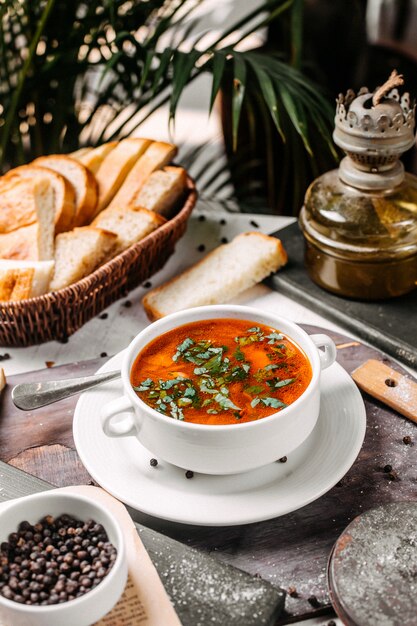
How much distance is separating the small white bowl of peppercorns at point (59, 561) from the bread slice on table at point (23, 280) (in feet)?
2.67

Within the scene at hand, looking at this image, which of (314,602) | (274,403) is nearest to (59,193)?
(274,403)

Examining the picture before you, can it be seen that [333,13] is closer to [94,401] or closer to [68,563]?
[94,401]

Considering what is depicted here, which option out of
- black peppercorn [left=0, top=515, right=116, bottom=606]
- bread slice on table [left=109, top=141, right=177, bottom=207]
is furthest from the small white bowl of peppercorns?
bread slice on table [left=109, top=141, right=177, bottom=207]

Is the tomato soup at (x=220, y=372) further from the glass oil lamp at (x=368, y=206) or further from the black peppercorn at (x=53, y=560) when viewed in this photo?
the glass oil lamp at (x=368, y=206)

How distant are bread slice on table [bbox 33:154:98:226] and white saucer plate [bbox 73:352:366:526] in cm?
88

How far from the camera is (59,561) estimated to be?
1282 millimetres

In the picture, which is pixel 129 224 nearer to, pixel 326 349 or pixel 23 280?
pixel 23 280

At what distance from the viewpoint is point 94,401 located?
1.71 meters

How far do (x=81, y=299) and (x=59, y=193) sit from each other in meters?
0.43

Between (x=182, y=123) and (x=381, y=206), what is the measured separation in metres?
3.84

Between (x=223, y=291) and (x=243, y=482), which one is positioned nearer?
(x=243, y=482)

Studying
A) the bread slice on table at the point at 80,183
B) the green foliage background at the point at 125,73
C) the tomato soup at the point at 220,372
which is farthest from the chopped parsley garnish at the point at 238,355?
the bread slice on table at the point at 80,183

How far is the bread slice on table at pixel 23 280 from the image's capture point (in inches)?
80.0

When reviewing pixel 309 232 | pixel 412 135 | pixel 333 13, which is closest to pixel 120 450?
pixel 309 232
